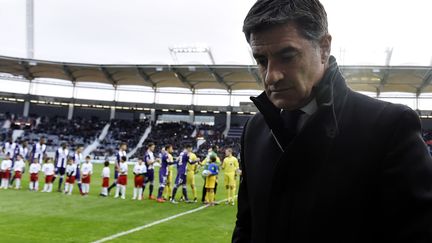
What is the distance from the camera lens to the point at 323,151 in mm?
1162

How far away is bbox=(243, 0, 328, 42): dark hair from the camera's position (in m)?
1.19

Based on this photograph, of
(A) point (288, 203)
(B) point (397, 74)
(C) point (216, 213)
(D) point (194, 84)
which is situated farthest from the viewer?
(D) point (194, 84)

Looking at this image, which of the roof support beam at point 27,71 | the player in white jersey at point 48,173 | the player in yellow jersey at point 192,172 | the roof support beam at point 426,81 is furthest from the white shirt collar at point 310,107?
the roof support beam at point 27,71

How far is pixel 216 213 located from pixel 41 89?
39373 mm

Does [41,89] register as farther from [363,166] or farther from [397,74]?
[363,166]

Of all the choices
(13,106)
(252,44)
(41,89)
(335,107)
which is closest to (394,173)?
(335,107)

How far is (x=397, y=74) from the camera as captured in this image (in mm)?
32250

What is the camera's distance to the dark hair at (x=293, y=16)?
1191 millimetres

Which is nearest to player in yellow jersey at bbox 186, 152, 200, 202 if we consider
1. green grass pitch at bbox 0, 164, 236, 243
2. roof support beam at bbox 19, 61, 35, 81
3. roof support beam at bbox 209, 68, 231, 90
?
green grass pitch at bbox 0, 164, 236, 243

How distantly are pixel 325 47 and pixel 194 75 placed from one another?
3764 centimetres

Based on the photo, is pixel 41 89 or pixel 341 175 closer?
pixel 341 175

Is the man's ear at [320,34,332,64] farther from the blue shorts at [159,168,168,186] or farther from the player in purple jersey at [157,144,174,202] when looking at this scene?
the blue shorts at [159,168,168,186]

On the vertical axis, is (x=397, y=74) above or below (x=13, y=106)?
above

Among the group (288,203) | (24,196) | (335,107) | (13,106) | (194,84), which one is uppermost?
(194,84)
